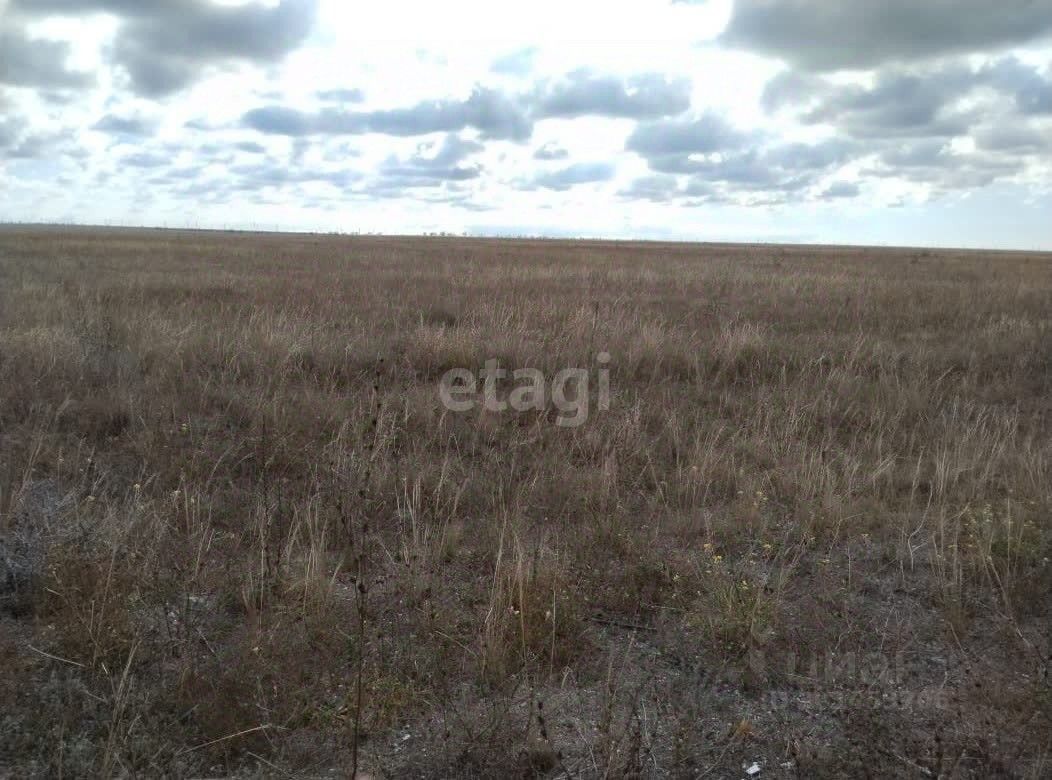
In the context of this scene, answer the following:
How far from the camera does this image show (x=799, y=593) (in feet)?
12.0

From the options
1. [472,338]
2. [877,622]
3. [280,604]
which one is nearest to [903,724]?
[877,622]

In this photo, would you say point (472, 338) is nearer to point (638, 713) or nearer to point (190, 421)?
point (190, 421)

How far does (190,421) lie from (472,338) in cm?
407

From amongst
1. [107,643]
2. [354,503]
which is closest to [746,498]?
[354,503]

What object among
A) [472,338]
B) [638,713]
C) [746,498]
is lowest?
[638,713]

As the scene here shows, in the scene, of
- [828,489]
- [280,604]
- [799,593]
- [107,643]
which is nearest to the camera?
[107,643]

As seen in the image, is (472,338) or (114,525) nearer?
(114,525)

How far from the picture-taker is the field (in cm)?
256

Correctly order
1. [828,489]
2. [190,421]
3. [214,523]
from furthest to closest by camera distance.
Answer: [190,421], [828,489], [214,523]

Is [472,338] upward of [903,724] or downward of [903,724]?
upward

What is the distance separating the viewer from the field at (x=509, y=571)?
256 cm

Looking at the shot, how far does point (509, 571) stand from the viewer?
3.41 metres

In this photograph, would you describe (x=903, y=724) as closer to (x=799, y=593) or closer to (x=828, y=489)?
(x=799, y=593)

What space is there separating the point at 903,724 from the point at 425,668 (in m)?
1.85
